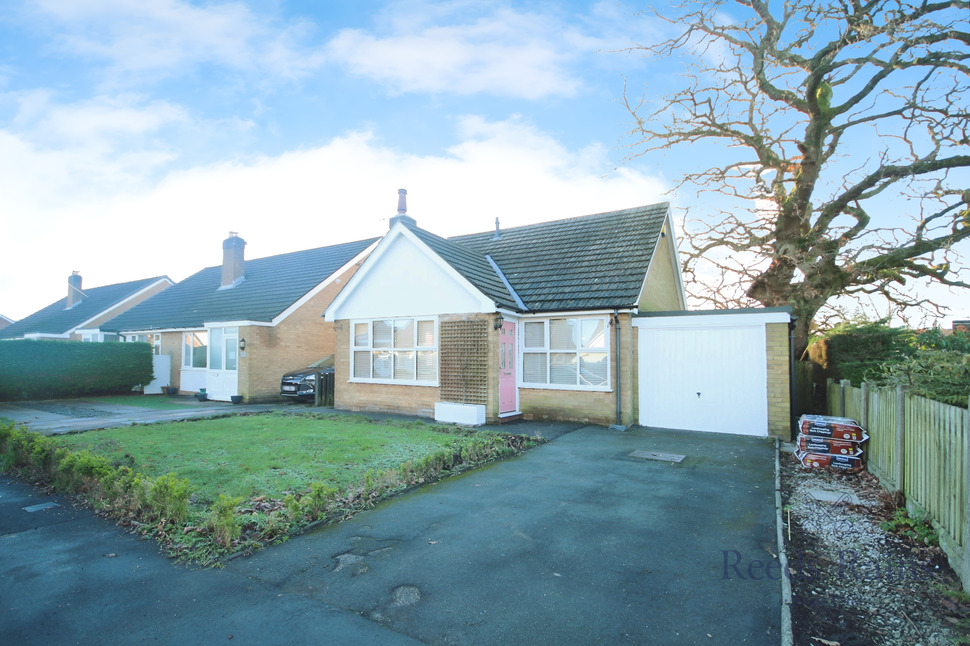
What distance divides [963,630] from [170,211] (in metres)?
17.6

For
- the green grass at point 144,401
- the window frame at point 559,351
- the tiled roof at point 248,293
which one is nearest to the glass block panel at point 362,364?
the window frame at point 559,351

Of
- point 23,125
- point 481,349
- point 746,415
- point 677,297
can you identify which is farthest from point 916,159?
point 23,125

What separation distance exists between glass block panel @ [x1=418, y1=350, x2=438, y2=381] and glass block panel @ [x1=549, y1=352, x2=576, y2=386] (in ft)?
10.9

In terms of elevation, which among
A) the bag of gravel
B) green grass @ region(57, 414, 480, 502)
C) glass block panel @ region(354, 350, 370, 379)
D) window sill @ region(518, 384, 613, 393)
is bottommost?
green grass @ region(57, 414, 480, 502)

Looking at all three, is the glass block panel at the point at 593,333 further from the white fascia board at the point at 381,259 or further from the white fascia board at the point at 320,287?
the white fascia board at the point at 320,287

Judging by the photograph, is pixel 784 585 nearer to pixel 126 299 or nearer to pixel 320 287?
pixel 320 287

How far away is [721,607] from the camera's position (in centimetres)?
381

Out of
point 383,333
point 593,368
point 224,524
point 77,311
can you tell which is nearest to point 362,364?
point 383,333

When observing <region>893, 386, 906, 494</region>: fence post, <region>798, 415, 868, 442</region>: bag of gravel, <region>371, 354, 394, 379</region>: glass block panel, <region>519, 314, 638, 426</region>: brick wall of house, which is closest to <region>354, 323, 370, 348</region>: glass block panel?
<region>371, 354, 394, 379</region>: glass block panel

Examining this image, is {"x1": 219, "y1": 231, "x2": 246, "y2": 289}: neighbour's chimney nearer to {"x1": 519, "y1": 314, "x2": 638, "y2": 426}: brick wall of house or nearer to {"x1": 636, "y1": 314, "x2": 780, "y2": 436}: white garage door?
{"x1": 519, "y1": 314, "x2": 638, "y2": 426}: brick wall of house

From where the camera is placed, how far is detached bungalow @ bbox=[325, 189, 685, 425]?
12.8 m

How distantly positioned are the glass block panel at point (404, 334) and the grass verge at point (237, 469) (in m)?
2.82

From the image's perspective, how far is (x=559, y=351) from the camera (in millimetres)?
13391

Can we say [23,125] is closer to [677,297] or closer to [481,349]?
[481,349]
